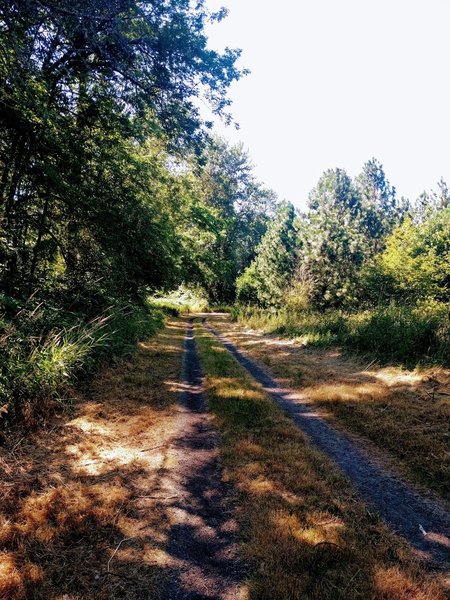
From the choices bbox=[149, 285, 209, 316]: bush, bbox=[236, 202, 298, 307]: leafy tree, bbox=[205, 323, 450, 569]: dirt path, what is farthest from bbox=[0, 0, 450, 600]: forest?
bbox=[149, 285, 209, 316]: bush

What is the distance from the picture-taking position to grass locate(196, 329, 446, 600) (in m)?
2.56

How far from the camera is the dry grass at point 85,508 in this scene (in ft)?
8.59

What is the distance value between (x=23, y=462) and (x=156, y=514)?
6.44ft

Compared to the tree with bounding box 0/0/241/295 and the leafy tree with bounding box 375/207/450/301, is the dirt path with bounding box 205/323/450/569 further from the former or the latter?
the leafy tree with bounding box 375/207/450/301

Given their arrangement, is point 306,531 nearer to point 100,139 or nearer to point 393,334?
point 393,334

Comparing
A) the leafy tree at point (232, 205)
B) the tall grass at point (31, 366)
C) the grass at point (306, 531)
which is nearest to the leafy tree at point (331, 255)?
the grass at point (306, 531)

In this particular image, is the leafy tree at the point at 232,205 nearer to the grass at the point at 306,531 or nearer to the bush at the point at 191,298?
the bush at the point at 191,298

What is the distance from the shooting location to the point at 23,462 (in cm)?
417

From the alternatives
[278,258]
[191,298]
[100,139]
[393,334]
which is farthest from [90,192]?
[191,298]

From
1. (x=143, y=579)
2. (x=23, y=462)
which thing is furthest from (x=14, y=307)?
(x=143, y=579)

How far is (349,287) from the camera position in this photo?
18656 mm

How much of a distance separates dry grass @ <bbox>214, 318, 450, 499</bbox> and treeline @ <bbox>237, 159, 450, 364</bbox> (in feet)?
3.91

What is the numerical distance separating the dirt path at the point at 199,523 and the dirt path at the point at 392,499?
165 cm

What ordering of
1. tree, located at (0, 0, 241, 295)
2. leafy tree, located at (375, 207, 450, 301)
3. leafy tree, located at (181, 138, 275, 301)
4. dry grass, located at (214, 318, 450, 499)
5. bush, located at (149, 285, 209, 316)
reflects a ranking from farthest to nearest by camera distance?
leafy tree, located at (181, 138, 275, 301)
bush, located at (149, 285, 209, 316)
leafy tree, located at (375, 207, 450, 301)
tree, located at (0, 0, 241, 295)
dry grass, located at (214, 318, 450, 499)
